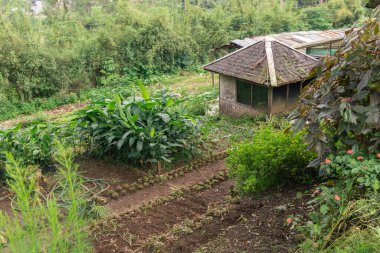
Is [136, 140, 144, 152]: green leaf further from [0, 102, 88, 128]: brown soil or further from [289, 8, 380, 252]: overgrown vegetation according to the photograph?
[0, 102, 88, 128]: brown soil

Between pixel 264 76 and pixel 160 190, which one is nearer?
pixel 160 190

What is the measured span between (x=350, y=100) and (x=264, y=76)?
18.4 feet

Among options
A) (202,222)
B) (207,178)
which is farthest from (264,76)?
(202,222)

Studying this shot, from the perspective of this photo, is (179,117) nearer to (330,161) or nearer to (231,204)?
(231,204)

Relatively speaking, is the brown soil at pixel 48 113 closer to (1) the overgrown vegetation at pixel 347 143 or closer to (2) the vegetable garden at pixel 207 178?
(2) the vegetable garden at pixel 207 178

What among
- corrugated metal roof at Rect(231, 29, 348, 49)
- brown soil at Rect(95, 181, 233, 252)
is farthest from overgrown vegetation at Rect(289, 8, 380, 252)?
corrugated metal roof at Rect(231, 29, 348, 49)

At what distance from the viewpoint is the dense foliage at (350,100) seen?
302 centimetres

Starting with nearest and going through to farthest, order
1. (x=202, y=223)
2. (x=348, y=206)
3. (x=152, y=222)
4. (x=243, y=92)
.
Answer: (x=348, y=206)
(x=202, y=223)
(x=152, y=222)
(x=243, y=92)

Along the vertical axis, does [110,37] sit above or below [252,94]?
above

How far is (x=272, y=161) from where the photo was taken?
13.3 feet

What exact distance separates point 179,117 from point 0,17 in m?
9.44

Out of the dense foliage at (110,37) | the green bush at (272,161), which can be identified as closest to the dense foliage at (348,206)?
the green bush at (272,161)

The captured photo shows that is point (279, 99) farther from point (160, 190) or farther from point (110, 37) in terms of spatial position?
point (110, 37)

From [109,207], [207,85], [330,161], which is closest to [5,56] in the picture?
[207,85]
